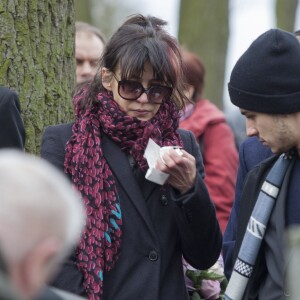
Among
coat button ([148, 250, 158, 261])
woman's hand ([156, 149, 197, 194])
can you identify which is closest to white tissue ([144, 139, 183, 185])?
woman's hand ([156, 149, 197, 194])

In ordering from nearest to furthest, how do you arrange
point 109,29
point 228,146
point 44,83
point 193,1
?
point 44,83
point 228,146
point 193,1
point 109,29

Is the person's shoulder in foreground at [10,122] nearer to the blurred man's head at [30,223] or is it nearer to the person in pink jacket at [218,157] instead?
the blurred man's head at [30,223]

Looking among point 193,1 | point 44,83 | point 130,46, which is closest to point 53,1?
point 44,83

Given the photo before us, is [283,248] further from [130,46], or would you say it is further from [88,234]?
[130,46]

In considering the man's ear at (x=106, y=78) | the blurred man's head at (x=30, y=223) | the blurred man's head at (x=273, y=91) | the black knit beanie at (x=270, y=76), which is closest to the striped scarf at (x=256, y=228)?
the blurred man's head at (x=273, y=91)

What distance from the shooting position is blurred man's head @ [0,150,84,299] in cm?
193

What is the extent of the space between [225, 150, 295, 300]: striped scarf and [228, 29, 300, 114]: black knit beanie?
0.23 meters

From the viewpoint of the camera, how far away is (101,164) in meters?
3.76

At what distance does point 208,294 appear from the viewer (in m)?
4.14

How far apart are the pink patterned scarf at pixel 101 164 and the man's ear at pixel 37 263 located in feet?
5.44

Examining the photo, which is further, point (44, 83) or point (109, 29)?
point (109, 29)

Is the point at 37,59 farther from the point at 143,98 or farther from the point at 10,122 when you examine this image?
the point at 143,98

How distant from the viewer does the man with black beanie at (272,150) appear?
356 centimetres

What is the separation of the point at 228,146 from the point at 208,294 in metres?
2.00
